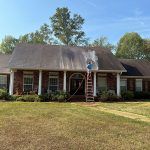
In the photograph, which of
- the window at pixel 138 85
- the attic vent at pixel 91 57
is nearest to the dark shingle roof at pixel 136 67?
the window at pixel 138 85

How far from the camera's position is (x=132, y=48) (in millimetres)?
55812

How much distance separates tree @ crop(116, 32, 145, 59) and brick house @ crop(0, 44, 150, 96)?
26.7m

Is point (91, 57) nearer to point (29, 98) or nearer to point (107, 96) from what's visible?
point (107, 96)

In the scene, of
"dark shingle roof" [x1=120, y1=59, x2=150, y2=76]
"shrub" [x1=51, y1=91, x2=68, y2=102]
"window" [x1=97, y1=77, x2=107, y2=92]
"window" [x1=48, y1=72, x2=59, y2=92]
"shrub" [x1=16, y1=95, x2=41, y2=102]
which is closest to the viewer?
"shrub" [x1=16, y1=95, x2=41, y2=102]

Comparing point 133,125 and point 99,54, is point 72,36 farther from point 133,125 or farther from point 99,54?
point 133,125

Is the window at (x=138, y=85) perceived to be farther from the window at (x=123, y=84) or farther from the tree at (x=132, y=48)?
the tree at (x=132, y=48)

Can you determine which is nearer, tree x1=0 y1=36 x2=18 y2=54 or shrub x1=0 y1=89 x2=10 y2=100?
shrub x1=0 y1=89 x2=10 y2=100

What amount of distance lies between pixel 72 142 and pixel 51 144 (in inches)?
23.8

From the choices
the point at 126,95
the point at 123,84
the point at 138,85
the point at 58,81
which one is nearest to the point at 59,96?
the point at 58,81

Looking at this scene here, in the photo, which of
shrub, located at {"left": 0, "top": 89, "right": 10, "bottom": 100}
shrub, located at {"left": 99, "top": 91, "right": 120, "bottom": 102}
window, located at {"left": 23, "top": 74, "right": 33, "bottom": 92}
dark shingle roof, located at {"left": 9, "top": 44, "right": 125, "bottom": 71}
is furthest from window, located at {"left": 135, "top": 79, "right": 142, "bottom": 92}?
shrub, located at {"left": 0, "top": 89, "right": 10, "bottom": 100}

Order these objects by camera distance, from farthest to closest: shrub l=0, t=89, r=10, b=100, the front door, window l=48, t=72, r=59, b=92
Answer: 1. the front door
2. window l=48, t=72, r=59, b=92
3. shrub l=0, t=89, r=10, b=100

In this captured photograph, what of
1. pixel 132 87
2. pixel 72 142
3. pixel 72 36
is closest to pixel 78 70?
pixel 132 87

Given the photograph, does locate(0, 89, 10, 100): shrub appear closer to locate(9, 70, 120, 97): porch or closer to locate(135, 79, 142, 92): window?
locate(9, 70, 120, 97): porch

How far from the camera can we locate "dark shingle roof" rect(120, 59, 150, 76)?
29550 mm
